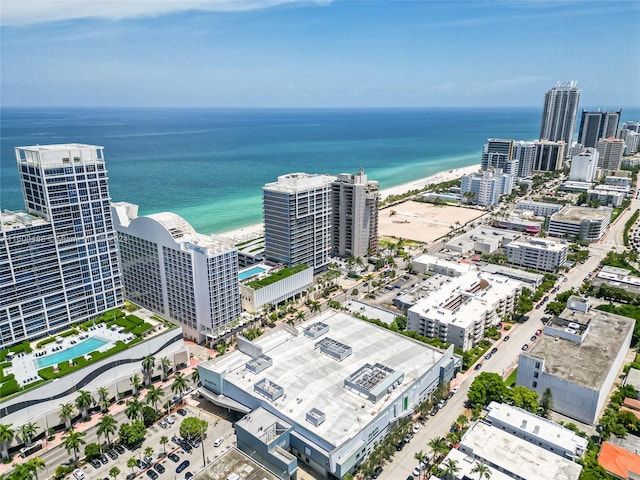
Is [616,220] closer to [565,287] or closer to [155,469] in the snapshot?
[565,287]

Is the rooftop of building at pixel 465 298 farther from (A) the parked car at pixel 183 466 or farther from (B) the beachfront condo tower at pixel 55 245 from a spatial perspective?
(B) the beachfront condo tower at pixel 55 245

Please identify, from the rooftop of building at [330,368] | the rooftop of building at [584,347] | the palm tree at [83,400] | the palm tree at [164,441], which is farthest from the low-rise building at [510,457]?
the palm tree at [83,400]

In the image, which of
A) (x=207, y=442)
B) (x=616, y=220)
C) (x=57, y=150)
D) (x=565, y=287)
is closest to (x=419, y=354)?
(x=207, y=442)

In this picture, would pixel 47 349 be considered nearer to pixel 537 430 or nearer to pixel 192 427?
pixel 192 427

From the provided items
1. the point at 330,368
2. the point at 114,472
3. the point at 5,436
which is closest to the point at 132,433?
the point at 114,472

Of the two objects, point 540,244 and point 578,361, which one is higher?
point 540,244

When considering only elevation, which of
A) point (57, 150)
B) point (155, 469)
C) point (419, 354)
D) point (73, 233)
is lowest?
point (155, 469)
